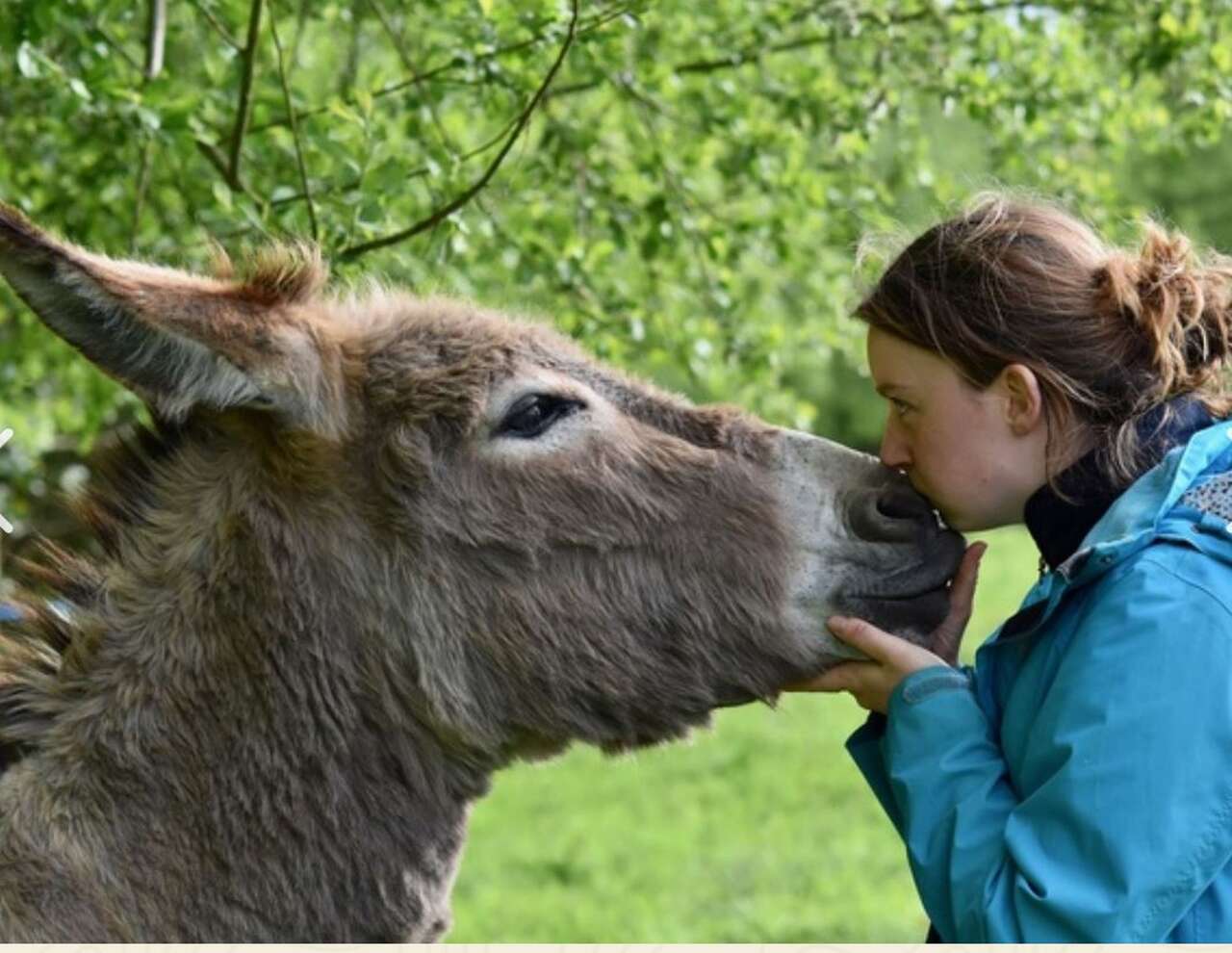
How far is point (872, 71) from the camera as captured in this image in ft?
19.7

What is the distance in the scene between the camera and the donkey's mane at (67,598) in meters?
3.32

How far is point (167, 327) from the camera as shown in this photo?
3.09 meters

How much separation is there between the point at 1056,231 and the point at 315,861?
5.78 feet

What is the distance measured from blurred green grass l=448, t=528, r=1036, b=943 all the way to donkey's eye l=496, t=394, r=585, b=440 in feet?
10.9

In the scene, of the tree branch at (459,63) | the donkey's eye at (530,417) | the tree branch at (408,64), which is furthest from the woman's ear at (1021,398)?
the tree branch at (408,64)

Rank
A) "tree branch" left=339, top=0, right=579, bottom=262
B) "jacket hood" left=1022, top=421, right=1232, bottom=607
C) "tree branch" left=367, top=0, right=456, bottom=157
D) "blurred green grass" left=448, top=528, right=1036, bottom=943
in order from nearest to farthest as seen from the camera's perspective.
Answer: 1. "jacket hood" left=1022, top=421, right=1232, bottom=607
2. "tree branch" left=339, top=0, right=579, bottom=262
3. "tree branch" left=367, top=0, right=456, bottom=157
4. "blurred green grass" left=448, top=528, right=1036, bottom=943

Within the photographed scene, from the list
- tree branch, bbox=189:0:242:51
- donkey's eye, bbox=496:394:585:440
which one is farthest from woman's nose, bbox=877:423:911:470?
tree branch, bbox=189:0:242:51

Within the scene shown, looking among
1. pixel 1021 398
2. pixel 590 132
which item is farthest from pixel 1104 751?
pixel 590 132

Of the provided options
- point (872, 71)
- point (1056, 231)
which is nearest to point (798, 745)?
point (872, 71)

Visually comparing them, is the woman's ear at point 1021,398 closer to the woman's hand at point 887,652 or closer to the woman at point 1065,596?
the woman at point 1065,596

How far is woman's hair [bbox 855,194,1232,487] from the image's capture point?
3.24 metres

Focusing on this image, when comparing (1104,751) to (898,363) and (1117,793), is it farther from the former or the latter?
(898,363)

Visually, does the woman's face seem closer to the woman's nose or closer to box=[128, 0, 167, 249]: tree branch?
the woman's nose

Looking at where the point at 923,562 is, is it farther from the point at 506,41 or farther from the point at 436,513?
the point at 506,41
